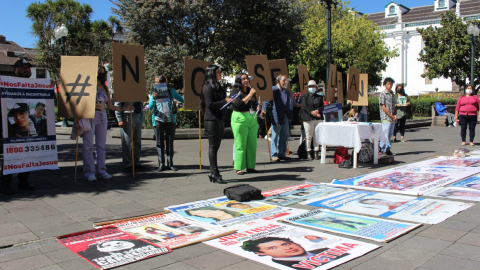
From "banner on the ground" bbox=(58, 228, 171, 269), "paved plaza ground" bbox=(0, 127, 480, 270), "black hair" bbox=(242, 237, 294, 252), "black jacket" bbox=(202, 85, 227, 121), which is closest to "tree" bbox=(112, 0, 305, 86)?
"paved plaza ground" bbox=(0, 127, 480, 270)

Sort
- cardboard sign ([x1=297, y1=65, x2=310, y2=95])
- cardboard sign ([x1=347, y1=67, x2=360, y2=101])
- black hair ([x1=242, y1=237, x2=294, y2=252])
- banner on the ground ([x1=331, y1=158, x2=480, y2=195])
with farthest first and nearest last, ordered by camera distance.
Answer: cardboard sign ([x1=347, y1=67, x2=360, y2=101]) < cardboard sign ([x1=297, y1=65, x2=310, y2=95]) < banner on the ground ([x1=331, y1=158, x2=480, y2=195]) < black hair ([x1=242, y1=237, x2=294, y2=252])

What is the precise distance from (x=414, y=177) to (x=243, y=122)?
3.10 metres

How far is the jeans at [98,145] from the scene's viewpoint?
681 cm

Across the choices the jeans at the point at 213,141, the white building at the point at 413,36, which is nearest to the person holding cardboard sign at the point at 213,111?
the jeans at the point at 213,141

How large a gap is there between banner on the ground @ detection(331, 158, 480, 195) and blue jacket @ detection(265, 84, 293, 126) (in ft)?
8.53

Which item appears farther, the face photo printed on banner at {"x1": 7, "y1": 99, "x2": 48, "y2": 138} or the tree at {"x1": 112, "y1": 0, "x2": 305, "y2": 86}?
the tree at {"x1": 112, "y1": 0, "x2": 305, "y2": 86}

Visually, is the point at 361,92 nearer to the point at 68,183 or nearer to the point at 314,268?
the point at 68,183

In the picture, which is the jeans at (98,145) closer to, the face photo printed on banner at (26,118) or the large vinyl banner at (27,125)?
the large vinyl banner at (27,125)

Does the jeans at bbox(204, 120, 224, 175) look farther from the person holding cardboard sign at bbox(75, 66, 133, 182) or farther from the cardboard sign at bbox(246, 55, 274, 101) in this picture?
the cardboard sign at bbox(246, 55, 274, 101)

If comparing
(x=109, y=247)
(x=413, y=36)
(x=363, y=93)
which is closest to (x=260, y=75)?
(x=363, y=93)

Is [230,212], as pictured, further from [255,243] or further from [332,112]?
[332,112]

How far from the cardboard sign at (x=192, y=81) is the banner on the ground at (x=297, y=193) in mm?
2725

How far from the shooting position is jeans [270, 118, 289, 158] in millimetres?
9383

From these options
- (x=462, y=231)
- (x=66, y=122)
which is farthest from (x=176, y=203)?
(x=66, y=122)
